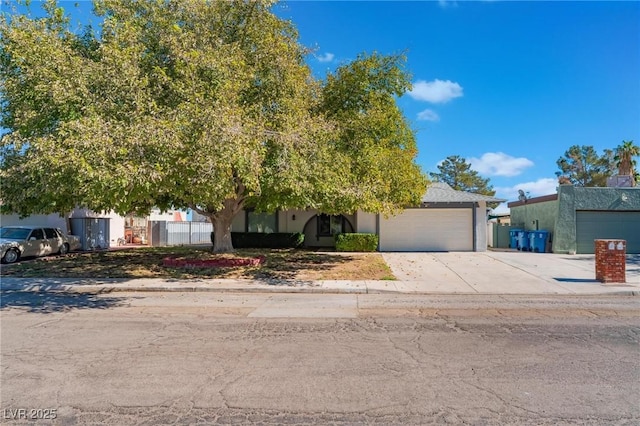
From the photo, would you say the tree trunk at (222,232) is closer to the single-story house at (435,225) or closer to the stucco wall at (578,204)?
the single-story house at (435,225)

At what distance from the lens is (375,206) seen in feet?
44.0

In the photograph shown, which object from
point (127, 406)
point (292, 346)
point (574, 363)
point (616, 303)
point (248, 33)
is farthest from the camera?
point (248, 33)

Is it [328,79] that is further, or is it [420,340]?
[328,79]

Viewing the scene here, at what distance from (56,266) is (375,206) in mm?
11598

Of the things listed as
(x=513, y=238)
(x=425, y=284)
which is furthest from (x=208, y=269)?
(x=513, y=238)

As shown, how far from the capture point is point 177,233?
28.4 m

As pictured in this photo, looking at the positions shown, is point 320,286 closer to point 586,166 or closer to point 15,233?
point 15,233

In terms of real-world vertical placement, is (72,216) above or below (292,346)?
above

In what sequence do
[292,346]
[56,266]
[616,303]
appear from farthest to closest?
[56,266], [616,303], [292,346]

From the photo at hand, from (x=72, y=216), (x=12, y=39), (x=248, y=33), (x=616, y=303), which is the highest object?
(x=248, y=33)

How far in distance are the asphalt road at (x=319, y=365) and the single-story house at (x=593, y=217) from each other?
13.3 m

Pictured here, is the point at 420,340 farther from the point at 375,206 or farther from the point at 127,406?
the point at 375,206

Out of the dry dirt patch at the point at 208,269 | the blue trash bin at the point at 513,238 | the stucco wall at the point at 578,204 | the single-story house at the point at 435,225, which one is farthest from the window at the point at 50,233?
the blue trash bin at the point at 513,238

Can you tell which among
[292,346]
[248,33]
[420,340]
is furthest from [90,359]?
[248,33]
